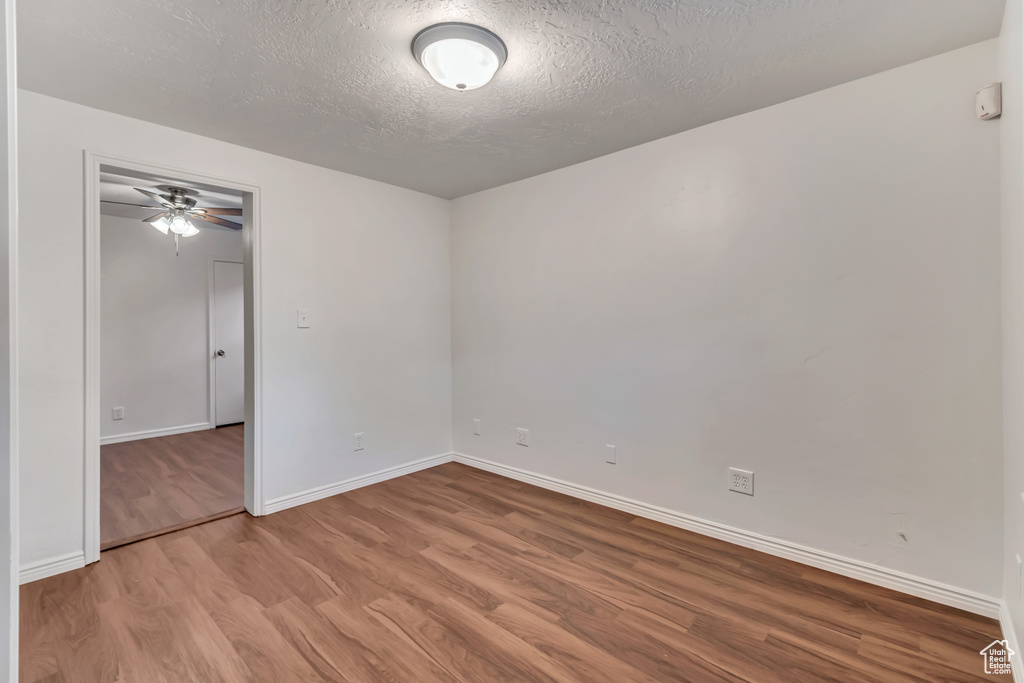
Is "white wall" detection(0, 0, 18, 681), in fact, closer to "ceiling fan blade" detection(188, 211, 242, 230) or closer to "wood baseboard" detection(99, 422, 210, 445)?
"ceiling fan blade" detection(188, 211, 242, 230)

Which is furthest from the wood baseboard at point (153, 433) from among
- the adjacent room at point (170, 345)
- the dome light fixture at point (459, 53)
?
the dome light fixture at point (459, 53)

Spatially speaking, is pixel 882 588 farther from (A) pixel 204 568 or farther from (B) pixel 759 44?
(A) pixel 204 568

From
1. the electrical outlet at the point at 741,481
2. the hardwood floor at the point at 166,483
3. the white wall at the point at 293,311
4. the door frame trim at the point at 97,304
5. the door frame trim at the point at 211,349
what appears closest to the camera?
the white wall at the point at 293,311

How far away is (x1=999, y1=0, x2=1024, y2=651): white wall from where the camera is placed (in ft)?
4.83

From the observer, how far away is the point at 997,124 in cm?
181

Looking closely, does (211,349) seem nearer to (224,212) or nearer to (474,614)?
(224,212)

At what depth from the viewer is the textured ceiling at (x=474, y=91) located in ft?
5.38

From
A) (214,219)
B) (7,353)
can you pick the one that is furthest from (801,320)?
(214,219)

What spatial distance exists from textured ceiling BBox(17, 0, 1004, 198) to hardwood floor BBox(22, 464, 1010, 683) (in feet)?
7.54

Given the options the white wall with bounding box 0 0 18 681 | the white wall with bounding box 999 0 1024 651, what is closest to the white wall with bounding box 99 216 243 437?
the white wall with bounding box 0 0 18 681

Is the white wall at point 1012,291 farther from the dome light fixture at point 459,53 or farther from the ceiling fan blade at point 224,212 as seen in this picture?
the ceiling fan blade at point 224,212

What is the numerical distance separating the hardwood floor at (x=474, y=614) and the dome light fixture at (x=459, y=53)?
2.22 metres

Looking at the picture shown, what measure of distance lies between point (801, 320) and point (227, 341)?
5867 mm

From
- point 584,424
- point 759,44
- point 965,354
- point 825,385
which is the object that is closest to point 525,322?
point 584,424
